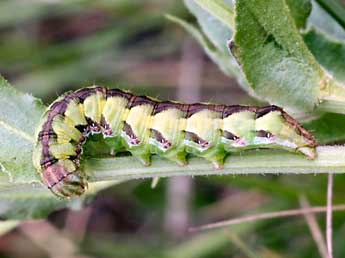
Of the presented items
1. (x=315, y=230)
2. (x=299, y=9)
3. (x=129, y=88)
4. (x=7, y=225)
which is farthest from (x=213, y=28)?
(x=129, y=88)

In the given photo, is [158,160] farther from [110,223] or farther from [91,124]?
[110,223]

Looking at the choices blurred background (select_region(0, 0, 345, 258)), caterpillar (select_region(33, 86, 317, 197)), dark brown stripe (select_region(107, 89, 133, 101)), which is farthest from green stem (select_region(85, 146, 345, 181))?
blurred background (select_region(0, 0, 345, 258))

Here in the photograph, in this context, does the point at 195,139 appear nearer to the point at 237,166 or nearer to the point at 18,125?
the point at 237,166

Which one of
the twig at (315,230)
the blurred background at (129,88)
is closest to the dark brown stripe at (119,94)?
the twig at (315,230)

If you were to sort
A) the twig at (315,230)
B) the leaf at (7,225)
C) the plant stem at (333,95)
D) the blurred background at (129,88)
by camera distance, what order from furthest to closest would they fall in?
the blurred background at (129,88) → the twig at (315,230) → the leaf at (7,225) → the plant stem at (333,95)

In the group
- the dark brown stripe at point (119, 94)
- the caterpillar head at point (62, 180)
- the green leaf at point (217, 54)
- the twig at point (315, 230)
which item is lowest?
the twig at point (315, 230)

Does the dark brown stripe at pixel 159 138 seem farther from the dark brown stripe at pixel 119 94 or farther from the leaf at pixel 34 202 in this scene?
the leaf at pixel 34 202

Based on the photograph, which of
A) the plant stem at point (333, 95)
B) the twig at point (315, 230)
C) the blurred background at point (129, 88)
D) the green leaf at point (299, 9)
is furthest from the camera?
the blurred background at point (129, 88)
